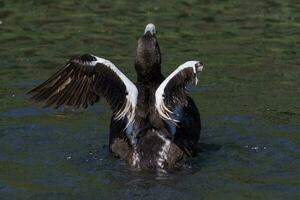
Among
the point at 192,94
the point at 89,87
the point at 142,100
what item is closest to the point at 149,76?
the point at 142,100

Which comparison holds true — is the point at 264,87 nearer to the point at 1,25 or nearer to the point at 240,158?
the point at 240,158

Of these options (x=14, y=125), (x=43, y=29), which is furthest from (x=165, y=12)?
(x=14, y=125)

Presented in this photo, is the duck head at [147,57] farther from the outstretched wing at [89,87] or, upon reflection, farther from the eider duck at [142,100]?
the outstretched wing at [89,87]

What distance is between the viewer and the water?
9492 millimetres

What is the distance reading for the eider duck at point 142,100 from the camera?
394 inches

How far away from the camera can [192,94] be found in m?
13.0

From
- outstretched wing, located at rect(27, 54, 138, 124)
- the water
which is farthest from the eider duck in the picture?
the water

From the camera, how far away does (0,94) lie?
12906 mm

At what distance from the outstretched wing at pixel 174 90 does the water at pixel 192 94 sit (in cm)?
73

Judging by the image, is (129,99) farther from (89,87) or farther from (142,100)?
(89,87)

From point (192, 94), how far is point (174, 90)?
9.78 ft

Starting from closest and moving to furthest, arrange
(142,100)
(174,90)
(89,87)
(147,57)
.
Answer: (174,90) → (142,100) → (89,87) → (147,57)

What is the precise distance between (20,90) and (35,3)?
5.61 metres

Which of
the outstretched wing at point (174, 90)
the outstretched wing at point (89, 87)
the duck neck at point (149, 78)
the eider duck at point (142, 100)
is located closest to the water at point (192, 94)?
the eider duck at point (142, 100)
